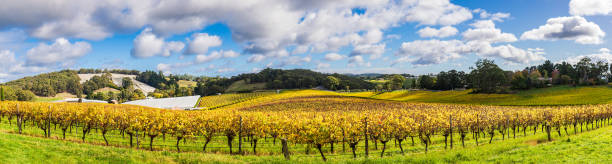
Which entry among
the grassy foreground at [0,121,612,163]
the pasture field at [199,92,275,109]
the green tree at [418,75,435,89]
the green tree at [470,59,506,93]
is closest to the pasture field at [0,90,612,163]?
the grassy foreground at [0,121,612,163]

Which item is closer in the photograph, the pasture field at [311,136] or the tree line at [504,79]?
the pasture field at [311,136]

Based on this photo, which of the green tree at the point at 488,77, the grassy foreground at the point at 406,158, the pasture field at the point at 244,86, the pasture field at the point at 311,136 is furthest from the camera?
the pasture field at the point at 244,86

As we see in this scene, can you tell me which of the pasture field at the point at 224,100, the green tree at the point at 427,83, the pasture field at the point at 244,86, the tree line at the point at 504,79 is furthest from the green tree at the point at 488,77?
the pasture field at the point at 244,86

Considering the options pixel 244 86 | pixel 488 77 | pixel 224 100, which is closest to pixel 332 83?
pixel 244 86

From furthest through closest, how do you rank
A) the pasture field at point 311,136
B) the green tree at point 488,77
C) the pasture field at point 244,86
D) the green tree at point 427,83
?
the pasture field at point 244,86, the green tree at point 427,83, the green tree at point 488,77, the pasture field at point 311,136

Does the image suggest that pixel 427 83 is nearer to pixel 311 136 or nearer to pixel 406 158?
pixel 311 136

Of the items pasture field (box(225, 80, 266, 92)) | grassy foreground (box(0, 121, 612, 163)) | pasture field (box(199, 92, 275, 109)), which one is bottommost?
pasture field (box(199, 92, 275, 109))

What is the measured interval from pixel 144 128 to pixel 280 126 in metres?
9.06

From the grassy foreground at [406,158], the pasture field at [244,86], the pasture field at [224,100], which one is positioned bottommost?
the pasture field at [224,100]

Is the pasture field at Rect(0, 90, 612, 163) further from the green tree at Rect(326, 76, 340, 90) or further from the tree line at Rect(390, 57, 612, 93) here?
the green tree at Rect(326, 76, 340, 90)

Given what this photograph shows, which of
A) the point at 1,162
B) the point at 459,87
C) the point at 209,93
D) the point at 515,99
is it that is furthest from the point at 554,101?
the point at 209,93

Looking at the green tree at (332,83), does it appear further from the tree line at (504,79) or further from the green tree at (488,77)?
the green tree at (488,77)

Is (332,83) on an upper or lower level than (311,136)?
upper

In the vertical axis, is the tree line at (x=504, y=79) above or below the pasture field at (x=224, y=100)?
above
